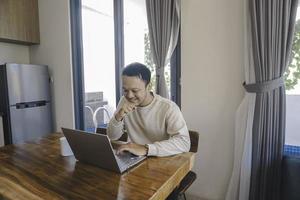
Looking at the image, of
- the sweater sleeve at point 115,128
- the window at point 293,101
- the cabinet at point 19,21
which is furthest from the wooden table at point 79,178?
the cabinet at point 19,21

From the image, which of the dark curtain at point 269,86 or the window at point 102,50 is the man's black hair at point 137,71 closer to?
the dark curtain at point 269,86

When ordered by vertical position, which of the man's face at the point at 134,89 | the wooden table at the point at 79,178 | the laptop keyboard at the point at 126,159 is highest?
the man's face at the point at 134,89

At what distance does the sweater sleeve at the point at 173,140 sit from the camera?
1.17 metres

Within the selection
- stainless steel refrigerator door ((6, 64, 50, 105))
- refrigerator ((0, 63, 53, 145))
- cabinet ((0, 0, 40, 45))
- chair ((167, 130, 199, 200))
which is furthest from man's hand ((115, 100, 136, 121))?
cabinet ((0, 0, 40, 45))

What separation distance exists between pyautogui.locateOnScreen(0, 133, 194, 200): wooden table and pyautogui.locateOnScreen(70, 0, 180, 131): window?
5.33ft

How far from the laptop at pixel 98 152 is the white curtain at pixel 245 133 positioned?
3.55ft

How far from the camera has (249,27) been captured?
71.8 inches

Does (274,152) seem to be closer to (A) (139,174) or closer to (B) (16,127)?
(A) (139,174)

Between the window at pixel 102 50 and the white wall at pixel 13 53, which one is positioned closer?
the window at pixel 102 50

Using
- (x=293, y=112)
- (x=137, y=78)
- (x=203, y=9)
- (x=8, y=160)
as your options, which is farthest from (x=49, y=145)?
(x=293, y=112)

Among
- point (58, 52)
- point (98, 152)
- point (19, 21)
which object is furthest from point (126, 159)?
point (19, 21)

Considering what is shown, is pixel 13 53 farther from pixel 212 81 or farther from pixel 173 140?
pixel 173 140

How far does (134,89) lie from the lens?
143 cm

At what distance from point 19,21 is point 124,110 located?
2.41 meters
